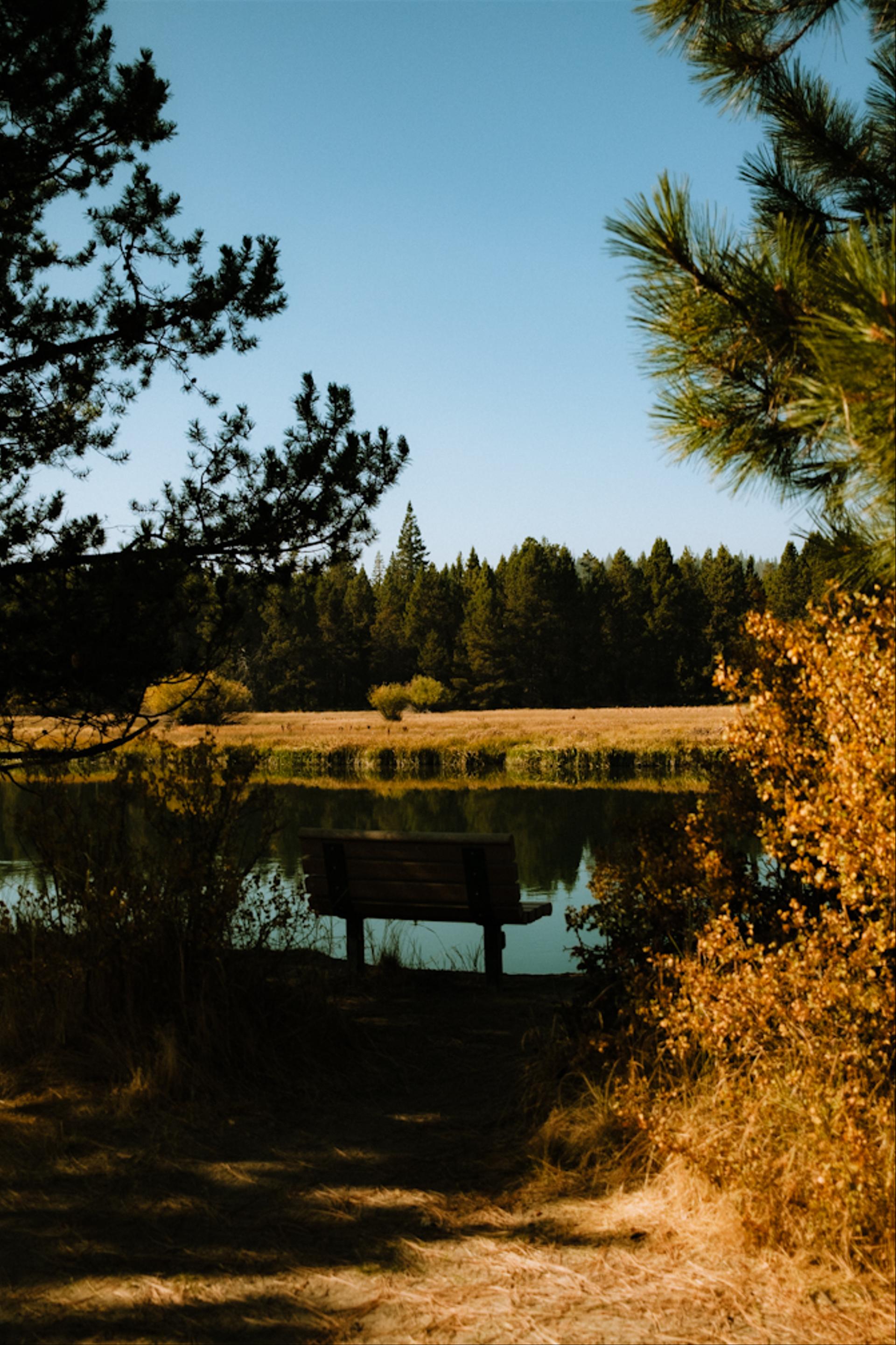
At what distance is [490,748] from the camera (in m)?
34.1

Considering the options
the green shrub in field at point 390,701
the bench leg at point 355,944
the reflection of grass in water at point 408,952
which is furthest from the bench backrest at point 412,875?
the green shrub in field at point 390,701

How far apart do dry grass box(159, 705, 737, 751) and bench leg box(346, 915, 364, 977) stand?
21.4 m

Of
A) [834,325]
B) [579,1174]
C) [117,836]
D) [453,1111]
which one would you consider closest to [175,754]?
[117,836]

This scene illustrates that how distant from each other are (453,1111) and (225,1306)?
5.28ft

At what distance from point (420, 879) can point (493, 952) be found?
24.7 inches

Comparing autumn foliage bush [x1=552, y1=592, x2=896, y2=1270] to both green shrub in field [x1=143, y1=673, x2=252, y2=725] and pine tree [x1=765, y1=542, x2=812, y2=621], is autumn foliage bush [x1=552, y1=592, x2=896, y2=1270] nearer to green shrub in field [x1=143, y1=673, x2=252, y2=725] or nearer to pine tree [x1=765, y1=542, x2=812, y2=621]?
green shrub in field [x1=143, y1=673, x2=252, y2=725]

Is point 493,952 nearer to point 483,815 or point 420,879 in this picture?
point 420,879

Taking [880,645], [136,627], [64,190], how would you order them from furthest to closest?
[64,190] → [136,627] → [880,645]

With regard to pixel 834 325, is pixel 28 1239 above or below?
below

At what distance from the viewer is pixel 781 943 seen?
4184 millimetres

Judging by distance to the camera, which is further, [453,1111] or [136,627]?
[136,627]

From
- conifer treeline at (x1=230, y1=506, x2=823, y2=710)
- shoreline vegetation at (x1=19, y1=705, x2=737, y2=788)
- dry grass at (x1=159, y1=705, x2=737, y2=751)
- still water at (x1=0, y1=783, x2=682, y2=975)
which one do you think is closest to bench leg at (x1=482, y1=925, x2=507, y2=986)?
still water at (x1=0, y1=783, x2=682, y2=975)

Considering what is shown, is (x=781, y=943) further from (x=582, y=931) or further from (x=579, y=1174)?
(x=582, y=931)

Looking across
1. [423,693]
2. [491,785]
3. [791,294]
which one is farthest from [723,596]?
[791,294]
